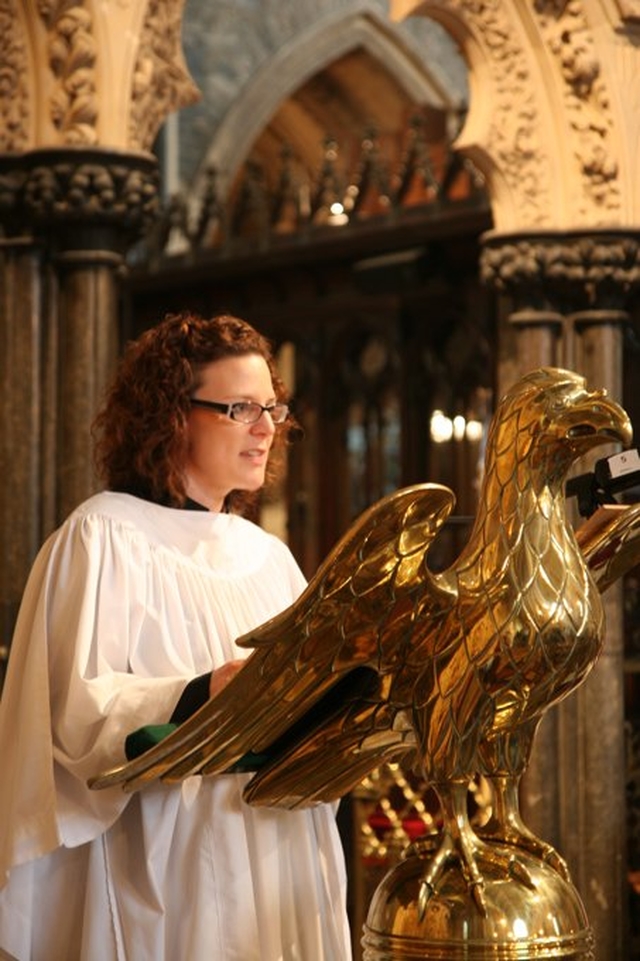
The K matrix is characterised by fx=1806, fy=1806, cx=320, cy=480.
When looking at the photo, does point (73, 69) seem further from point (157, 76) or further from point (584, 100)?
point (584, 100)

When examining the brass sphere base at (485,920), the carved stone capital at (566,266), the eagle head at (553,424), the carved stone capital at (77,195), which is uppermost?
the carved stone capital at (77,195)

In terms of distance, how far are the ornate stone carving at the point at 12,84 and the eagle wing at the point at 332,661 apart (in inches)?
83.7

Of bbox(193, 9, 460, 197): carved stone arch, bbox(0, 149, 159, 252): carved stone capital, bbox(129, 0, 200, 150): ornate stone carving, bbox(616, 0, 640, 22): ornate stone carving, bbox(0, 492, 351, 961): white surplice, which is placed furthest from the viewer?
bbox(193, 9, 460, 197): carved stone arch

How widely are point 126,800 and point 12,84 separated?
2.12 m

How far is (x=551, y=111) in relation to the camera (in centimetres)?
459

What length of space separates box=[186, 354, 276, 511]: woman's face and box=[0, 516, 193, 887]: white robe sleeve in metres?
0.19

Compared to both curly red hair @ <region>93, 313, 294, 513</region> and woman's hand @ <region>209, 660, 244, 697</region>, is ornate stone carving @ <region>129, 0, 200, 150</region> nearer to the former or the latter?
curly red hair @ <region>93, 313, 294, 513</region>

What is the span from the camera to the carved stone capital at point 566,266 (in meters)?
4.51

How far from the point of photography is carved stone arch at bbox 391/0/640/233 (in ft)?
14.8

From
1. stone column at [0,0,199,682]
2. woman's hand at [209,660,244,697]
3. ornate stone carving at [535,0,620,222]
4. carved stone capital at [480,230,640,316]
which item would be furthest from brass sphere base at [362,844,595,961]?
ornate stone carving at [535,0,620,222]

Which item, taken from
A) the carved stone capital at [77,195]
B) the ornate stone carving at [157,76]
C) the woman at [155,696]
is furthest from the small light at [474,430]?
the woman at [155,696]

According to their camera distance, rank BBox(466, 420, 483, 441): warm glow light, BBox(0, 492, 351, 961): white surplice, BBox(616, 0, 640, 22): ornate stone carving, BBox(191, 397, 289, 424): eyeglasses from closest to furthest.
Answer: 1. BBox(0, 492, 351, 961): white surplice
2. BBox(191, 397, 289, 424): eyeglasses
3. BBox(616, 0, 640, 22): ornate stone carving
4. BBox(466, 420, 483, 441): warm glow light

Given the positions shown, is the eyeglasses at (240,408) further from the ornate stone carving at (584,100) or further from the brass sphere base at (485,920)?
the ornate stone carving at (584,100)

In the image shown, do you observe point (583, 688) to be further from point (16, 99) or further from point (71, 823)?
point (71, 823)
